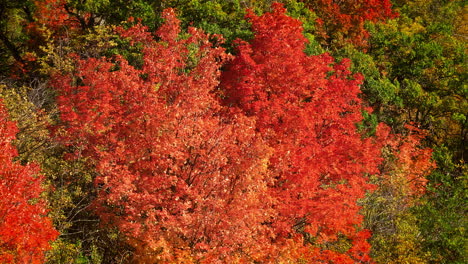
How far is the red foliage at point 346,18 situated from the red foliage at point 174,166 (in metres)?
30.9

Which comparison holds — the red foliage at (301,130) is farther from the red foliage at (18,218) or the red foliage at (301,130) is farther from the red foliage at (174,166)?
the red foliage at (18,218)

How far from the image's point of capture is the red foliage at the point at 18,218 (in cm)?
1900

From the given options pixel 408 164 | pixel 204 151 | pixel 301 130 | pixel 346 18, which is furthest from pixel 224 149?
pixel 346 18

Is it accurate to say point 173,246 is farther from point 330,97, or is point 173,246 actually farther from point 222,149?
point 330,97

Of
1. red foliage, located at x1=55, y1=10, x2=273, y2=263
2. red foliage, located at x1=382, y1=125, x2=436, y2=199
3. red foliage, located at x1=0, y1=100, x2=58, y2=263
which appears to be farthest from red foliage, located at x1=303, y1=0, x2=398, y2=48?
red foliage, located at x1=0, y1=100, x2=58, y2=263

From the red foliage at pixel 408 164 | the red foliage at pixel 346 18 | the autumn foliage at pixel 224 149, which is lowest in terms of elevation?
the red foliage at pixel 408 164

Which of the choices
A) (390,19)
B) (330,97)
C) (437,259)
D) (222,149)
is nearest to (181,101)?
(222,149)

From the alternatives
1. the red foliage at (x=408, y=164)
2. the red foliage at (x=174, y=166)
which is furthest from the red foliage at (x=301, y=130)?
the red foliage at (x=408, y=164)

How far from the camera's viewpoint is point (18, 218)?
757 inches

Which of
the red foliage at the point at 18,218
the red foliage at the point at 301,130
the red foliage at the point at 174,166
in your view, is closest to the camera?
the red foliage at the point at 18,218

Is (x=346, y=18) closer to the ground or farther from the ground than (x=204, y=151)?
closer to the ground

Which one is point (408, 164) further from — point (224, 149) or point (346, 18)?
point (224, 149)

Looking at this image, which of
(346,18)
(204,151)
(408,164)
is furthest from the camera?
(346,18)

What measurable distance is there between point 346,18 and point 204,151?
128 ft
